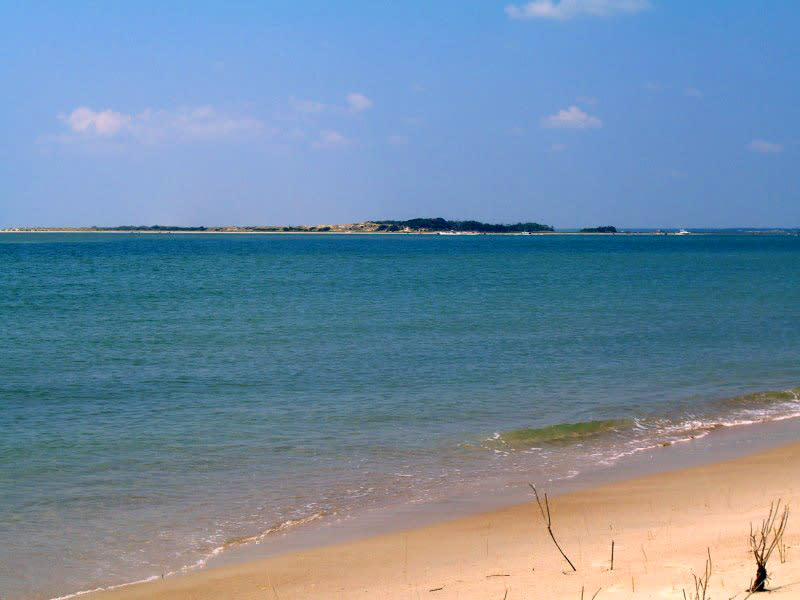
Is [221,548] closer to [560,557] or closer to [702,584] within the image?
[560,557]

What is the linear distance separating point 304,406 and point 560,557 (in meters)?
8.22

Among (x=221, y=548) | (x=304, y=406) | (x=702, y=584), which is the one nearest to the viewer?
(x=702, y=584)

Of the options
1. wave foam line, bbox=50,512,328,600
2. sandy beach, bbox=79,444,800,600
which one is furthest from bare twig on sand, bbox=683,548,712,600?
wave foam line, bbox=50,512,328,600

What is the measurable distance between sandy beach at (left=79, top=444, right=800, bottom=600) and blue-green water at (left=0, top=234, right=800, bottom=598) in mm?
1044

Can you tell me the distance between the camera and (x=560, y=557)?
23.1 ft

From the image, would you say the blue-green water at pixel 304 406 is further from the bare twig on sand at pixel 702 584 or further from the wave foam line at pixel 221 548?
the bare twig on sand at pixel 702 584

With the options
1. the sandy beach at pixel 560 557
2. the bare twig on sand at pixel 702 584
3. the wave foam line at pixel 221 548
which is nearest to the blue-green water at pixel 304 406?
the wave foam line at pixel 221 548

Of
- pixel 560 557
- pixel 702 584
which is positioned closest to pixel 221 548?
pixel 560 557

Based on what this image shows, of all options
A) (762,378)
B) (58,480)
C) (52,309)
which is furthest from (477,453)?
(52,309)

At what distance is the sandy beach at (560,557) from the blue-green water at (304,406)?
1.04 metres

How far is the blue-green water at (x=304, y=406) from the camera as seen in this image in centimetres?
917

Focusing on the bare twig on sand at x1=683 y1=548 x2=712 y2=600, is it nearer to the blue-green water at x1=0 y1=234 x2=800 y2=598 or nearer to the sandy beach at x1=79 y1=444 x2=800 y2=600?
the sandy beach at x1=79 y1=444 x2=800 y2=600

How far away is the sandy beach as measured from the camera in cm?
601

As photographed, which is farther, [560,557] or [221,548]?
[221,548]
